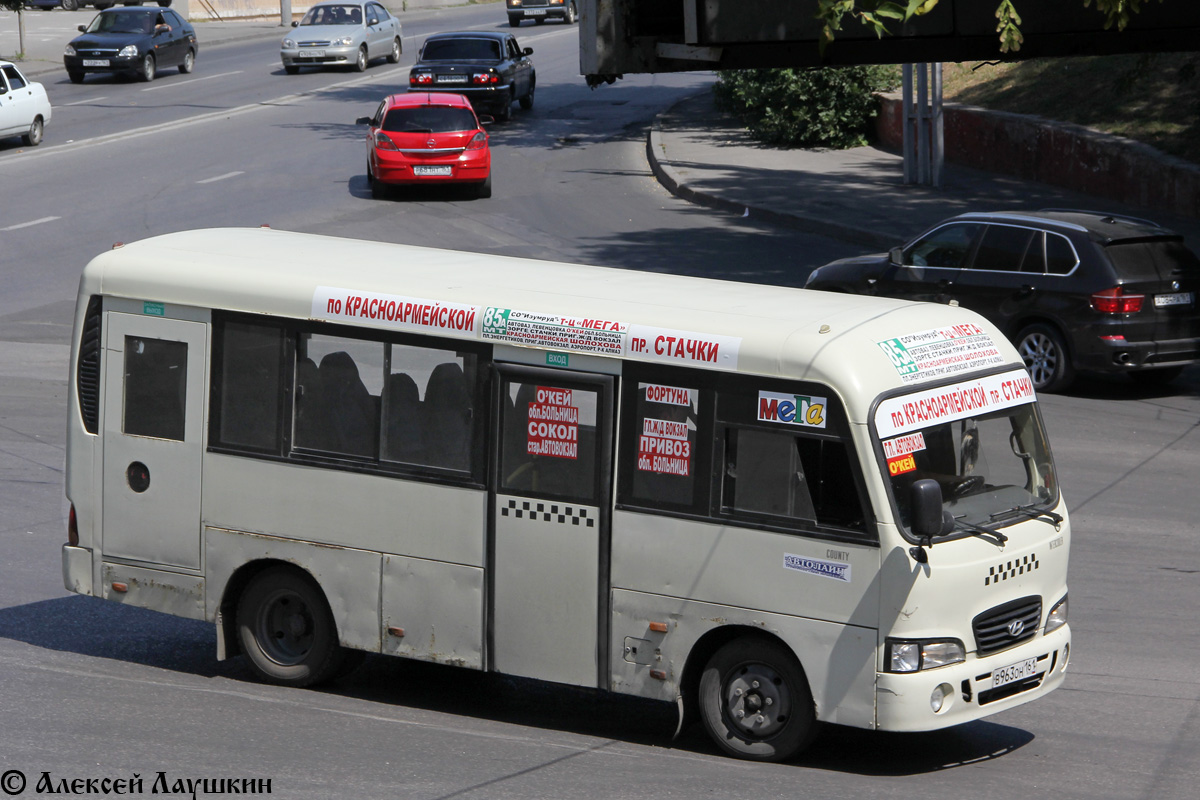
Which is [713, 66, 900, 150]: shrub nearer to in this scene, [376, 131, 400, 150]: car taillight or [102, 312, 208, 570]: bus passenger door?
[376, 131, 400, 150]: car taillight

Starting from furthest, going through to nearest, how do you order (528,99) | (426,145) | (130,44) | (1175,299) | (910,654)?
(130,44) < (528,99) < (426,145) < (1175,299) < (910,654)

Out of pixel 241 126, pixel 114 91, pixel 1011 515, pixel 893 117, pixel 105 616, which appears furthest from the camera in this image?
pixel 114 91

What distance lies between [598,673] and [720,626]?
71 cm

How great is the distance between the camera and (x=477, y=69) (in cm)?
3359

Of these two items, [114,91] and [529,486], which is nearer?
[529,486]

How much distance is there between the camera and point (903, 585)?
6648 mm

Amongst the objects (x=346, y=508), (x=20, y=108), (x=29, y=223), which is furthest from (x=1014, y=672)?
(x=20, y=108)

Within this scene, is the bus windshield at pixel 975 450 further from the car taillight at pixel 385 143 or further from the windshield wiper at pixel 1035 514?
the car taillight at pixel 385 143

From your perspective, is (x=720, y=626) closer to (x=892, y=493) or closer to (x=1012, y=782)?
(x=892, y=493)

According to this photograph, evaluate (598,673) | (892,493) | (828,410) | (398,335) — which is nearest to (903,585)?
(892,493)

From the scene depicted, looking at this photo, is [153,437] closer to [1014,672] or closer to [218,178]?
[1014,672]

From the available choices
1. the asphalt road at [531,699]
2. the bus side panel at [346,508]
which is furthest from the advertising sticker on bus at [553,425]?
the asphalt road at [531,699]

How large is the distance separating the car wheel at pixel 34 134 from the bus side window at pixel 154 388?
954 inches

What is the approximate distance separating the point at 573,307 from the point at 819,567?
5.83ft
